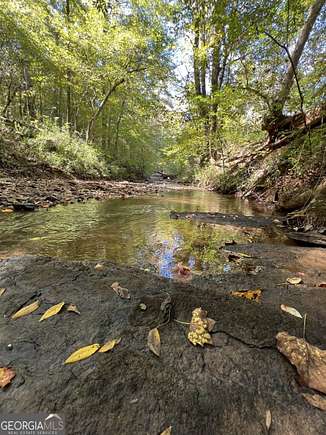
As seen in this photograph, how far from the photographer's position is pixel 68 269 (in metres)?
1.61

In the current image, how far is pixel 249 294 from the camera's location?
152 centimetres

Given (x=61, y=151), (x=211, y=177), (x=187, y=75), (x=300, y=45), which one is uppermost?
(x=187, y=75)

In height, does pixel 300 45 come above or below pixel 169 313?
above

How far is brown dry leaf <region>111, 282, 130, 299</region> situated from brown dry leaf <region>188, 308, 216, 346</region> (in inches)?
16.0

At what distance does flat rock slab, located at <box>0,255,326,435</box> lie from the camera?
28.2 inches

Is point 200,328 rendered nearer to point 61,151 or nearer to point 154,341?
point 154,341

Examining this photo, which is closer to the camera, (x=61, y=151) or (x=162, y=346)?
(x=162, y=346)

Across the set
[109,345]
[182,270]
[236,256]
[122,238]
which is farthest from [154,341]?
[122,238]

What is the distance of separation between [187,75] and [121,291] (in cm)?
1573

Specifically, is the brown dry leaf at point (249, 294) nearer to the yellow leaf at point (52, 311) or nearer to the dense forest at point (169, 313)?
the dense forest at point (169, 313)

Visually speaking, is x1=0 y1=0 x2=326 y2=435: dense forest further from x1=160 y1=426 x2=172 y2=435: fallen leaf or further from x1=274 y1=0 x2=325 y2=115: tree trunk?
x1=274 y1=0 x2=325 y2=115: tree trunk

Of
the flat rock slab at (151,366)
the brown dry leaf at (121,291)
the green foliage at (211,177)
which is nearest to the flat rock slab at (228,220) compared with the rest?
the flat rock slab at (151,366)

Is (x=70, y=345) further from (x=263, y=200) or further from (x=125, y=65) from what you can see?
(x=125, y=65)

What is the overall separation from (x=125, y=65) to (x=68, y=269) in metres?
13.8
